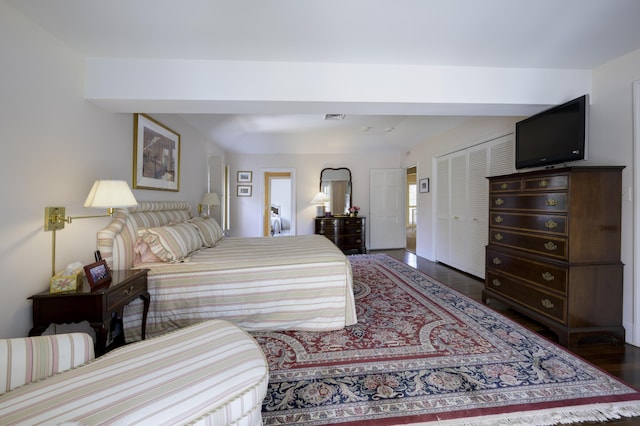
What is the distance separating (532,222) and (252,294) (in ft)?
8.60

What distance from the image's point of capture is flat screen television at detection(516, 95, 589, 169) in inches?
87.9

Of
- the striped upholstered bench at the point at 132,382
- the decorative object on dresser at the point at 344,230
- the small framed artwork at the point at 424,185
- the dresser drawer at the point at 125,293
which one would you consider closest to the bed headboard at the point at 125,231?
the dresser drawer at the point at 125,293

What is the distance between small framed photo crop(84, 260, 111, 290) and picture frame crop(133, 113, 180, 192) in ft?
3.74

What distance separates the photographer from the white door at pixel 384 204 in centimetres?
650

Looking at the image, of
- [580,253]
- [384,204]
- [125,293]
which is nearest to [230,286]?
[125,293]

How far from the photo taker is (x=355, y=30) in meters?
1.87

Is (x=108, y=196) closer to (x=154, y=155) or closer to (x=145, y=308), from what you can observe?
(x=145, y=308)

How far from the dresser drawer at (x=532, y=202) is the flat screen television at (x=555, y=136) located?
1.18ft

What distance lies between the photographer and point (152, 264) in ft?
7.64

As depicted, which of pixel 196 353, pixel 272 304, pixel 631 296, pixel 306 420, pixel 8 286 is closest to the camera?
pixel 196 353

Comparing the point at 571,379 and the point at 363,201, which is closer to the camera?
the point at 571,379

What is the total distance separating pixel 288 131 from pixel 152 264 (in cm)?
381

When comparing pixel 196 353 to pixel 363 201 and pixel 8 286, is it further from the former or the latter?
pixel 363 201

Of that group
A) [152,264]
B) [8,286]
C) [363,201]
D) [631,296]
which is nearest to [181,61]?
[152,264]
